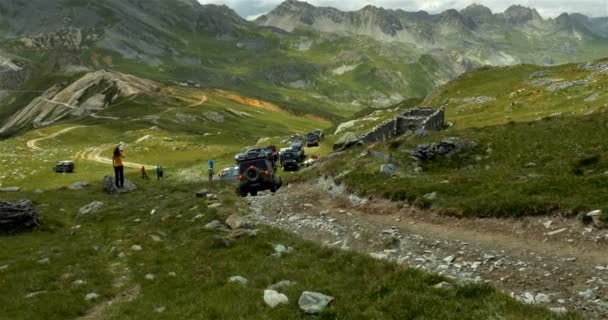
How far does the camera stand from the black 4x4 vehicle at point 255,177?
121 feet

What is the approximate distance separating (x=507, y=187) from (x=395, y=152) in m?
11.9

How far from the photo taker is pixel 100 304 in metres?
16.2

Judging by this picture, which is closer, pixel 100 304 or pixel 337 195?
pixel 100 304

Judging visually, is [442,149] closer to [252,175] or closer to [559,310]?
[252,175]

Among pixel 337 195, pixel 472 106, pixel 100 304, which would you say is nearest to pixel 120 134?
pixel 472 106

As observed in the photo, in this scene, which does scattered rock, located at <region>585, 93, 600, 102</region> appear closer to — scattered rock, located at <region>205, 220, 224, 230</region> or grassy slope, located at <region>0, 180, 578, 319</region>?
grassy slope, located at <region>0, 180, 578, 319</region>

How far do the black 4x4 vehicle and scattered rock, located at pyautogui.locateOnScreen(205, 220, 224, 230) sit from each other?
11.9 meters

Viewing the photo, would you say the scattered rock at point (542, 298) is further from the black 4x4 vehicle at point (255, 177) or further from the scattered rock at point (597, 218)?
the black 4x4 vehicle at point (255, 177)

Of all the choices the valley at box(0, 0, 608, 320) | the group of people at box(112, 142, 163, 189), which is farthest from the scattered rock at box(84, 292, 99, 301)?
the group of people at box(112, 142, 163, 189)

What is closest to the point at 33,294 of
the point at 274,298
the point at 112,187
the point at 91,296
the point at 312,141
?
the point at 91,296

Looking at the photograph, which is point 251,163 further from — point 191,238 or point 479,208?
point 479,208

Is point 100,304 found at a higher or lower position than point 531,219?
lower

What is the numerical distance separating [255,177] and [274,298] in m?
23.4

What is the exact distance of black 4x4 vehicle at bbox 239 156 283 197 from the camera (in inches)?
1451
